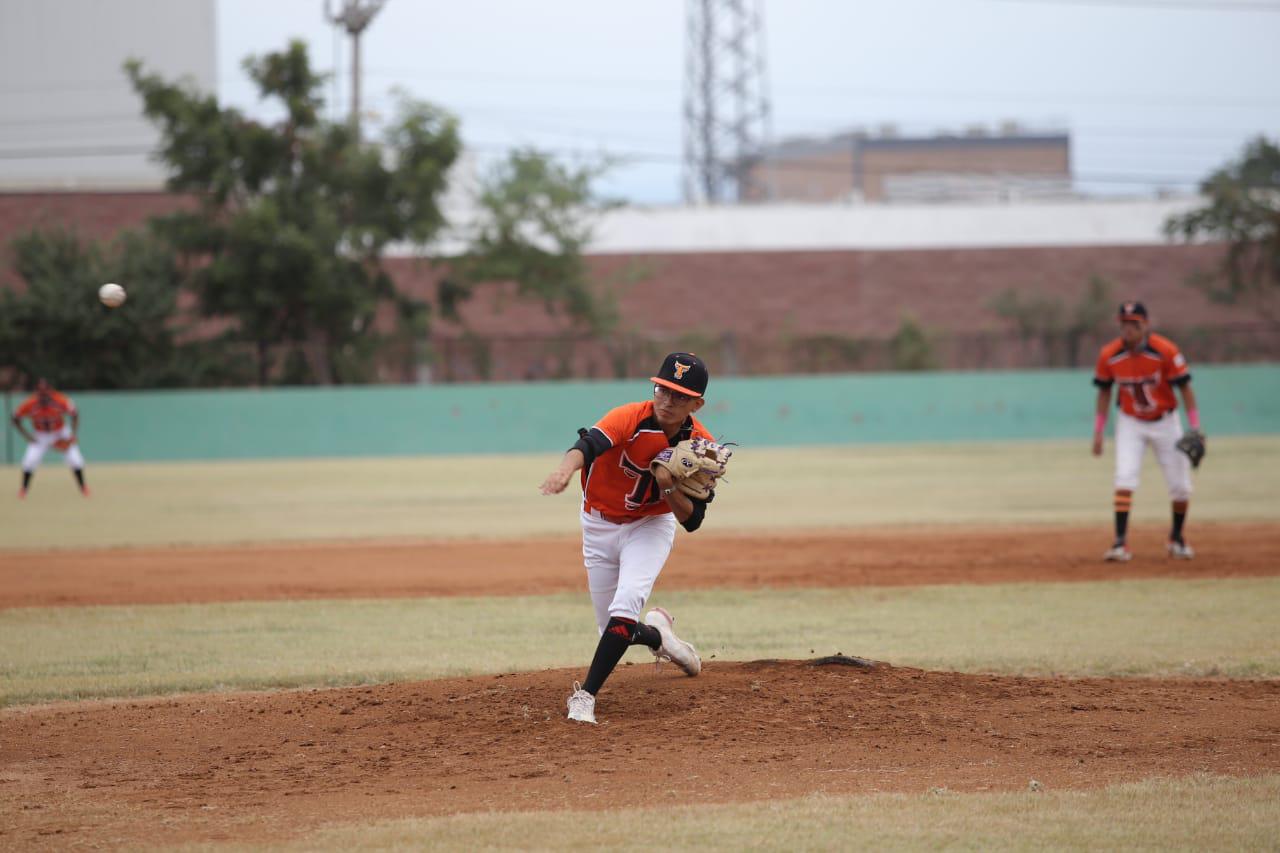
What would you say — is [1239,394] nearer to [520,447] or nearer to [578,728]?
[520,447]

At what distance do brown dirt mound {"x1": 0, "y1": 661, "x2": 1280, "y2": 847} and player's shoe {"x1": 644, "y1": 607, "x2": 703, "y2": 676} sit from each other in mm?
135

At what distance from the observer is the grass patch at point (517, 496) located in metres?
17.8

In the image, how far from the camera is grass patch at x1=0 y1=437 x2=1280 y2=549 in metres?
17.8

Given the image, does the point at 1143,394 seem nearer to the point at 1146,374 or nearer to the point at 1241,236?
the point at 1146,374

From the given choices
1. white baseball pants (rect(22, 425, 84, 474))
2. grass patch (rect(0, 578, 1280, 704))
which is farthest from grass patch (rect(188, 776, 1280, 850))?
white baseball pants (rect(22, 425, 84, 474))

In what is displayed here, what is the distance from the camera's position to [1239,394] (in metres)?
35.0

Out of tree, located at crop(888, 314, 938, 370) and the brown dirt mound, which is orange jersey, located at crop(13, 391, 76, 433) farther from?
tree, located at crop(888, 314, 938, 370)

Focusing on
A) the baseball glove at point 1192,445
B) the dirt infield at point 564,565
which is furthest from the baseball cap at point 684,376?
the baseball glove at point 1192,445

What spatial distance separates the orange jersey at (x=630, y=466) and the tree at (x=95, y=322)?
3144 centimetres

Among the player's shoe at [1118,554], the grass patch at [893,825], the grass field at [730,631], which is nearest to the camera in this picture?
the grass patch at [893,825]

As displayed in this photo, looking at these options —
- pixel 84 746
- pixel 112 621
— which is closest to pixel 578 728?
pixel 84 746

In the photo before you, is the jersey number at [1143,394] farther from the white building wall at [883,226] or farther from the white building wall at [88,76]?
the white building wall at [88,76]

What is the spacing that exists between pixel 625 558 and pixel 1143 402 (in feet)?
24.6

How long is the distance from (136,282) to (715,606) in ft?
96.3
